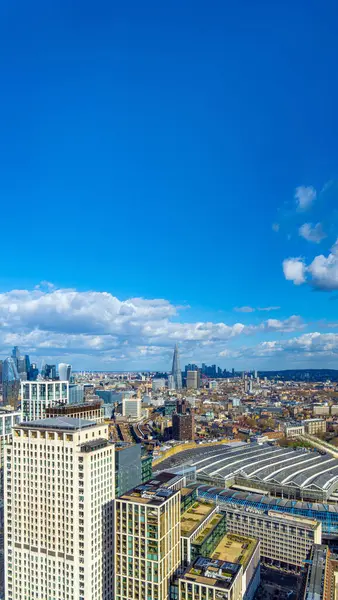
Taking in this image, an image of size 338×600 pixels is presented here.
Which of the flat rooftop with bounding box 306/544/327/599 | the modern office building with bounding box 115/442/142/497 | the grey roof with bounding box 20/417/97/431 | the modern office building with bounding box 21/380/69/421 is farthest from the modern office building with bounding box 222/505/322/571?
the modern office building with bounding box 21/380/69/421

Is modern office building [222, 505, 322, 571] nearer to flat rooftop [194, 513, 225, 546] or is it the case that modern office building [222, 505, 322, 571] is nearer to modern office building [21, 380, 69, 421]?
flat rooftop [194, 513, 225, 546]

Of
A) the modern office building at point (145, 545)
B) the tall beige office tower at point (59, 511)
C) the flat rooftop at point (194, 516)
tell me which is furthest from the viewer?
the flat rooftop at point (194, 516)

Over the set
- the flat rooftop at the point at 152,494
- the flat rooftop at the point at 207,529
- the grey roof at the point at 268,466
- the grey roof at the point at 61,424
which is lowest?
the grey roof at the point at 268,466

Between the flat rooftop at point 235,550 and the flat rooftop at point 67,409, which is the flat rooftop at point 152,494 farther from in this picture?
the flat rooftop at point 67,409

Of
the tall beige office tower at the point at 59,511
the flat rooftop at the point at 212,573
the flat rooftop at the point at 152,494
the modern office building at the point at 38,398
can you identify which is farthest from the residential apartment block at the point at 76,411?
the flat rooftop at the point at 212,573

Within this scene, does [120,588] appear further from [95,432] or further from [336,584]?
[336,584]

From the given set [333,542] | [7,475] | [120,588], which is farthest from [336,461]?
[7,475]
